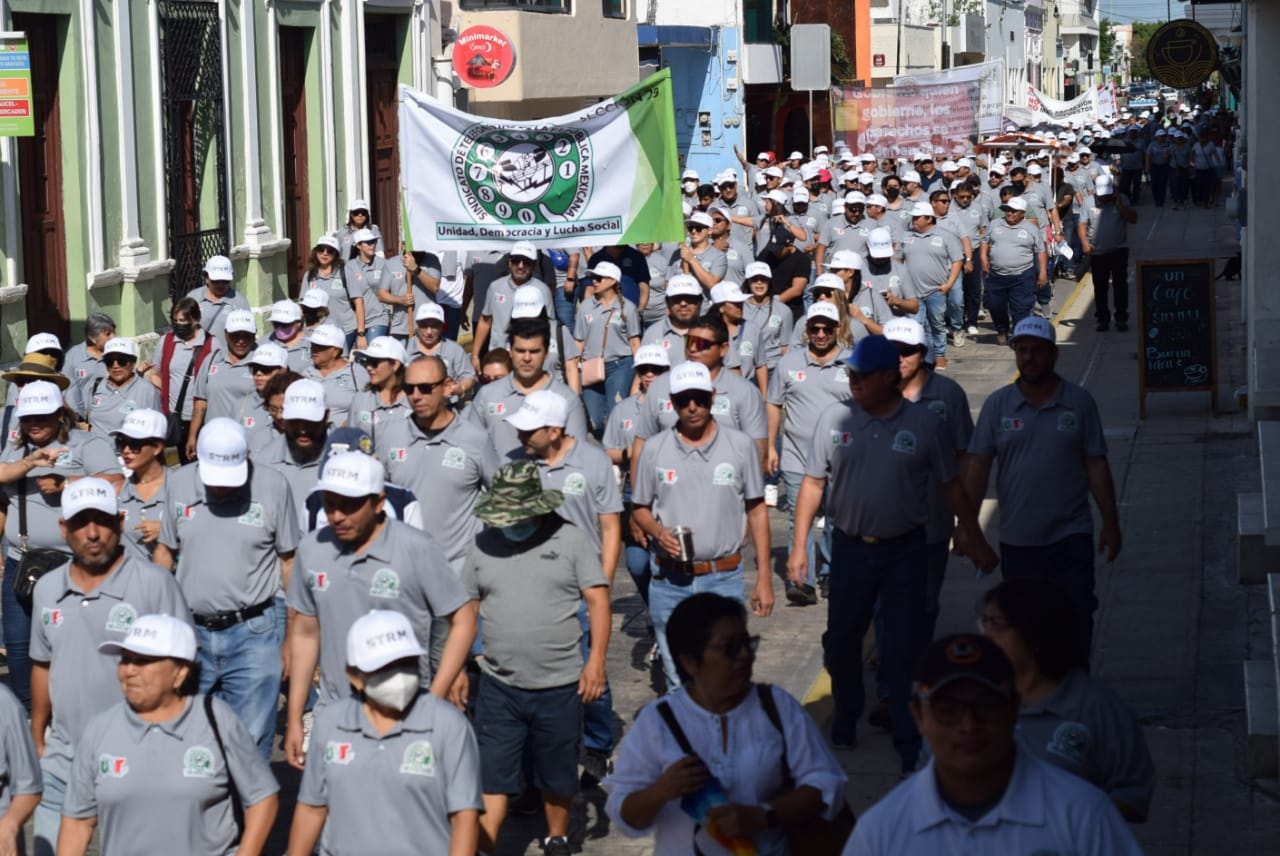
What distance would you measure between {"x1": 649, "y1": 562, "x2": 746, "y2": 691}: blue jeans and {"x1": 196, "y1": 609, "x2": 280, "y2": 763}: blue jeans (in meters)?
1.63

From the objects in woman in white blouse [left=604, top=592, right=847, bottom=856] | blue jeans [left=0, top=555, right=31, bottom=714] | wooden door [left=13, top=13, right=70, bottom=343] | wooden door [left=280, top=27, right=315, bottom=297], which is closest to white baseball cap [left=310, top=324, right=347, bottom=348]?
blue jeans [left=0, top=555, right=31, bottom=714]

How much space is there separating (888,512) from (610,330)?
625 cm

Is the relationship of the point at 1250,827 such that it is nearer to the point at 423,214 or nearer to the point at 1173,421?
the point at 423,214

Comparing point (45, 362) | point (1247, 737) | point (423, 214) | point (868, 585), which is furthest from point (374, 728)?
point (423, 214)

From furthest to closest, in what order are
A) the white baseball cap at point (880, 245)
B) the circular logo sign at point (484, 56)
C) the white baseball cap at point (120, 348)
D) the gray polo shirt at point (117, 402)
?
the circular logo sign at point (484, 56) < the white baseball cap at point (880, 245) < the white baseball cap at point (120, 348) < the gray polo shirt at point (117, 402)

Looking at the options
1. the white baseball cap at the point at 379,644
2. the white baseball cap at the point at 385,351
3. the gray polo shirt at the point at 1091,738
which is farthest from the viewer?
the white baseball cap at the point at 385,351

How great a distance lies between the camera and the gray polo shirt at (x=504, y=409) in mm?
9867

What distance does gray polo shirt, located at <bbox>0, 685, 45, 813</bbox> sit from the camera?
6.20 meters

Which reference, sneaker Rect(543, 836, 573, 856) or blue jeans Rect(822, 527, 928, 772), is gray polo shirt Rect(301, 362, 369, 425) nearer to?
blue jeans Rect(822, 527, 928, 772)

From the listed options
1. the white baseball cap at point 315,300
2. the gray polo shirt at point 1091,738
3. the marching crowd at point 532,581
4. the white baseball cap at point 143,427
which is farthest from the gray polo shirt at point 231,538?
the white baseball cap at point 315,300

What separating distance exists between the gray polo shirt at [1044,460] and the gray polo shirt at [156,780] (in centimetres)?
391

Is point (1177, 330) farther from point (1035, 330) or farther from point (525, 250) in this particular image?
point (1035, 330)

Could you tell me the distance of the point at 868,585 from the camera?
28.2 ft

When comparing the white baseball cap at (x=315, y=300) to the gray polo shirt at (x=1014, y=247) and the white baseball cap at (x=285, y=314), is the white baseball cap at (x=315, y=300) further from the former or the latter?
the gray polo shirt at (x=1014, y=247)
